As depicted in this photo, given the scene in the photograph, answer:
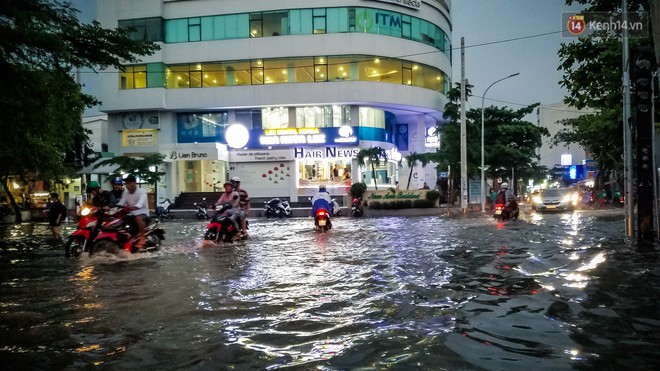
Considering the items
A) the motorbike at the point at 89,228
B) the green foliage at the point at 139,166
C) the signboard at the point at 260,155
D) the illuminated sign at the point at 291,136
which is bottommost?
the motorbike at the point at 89,228

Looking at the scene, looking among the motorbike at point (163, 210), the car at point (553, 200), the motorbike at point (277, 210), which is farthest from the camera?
the motorbike at point (163, 210)

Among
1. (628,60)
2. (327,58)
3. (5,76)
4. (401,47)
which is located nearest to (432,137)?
(401,47)

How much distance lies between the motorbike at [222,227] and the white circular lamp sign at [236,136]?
25197 mm

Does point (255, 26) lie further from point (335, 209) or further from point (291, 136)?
point (335, 209)

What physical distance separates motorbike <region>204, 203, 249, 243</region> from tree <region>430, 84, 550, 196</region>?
81.7 ft

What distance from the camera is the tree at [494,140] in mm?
38250

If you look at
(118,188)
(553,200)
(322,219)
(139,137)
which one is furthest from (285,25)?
(118,188)

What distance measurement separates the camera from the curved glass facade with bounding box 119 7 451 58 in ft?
130

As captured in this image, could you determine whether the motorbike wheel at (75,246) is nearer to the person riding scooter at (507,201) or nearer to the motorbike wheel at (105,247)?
the motorbike wheel at (105,247)

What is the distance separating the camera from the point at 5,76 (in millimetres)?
13695

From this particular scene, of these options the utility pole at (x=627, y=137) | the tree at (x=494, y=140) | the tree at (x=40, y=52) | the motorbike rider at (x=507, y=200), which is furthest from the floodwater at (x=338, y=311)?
the tree at (x=494, y=140)

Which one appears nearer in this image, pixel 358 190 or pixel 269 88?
pixel 358 190

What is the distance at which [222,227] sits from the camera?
14766 millimetres

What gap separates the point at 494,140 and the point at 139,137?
28477mm
